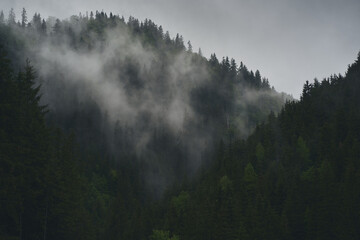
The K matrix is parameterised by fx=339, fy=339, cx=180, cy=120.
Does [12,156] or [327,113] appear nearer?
[12,156]

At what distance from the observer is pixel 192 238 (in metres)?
69.9

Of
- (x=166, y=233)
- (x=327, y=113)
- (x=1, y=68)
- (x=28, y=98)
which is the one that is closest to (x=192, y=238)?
(x=166, y=233)

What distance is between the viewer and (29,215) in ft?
116

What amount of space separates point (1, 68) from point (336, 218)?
2354 inches

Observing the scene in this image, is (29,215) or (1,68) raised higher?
(1,68)

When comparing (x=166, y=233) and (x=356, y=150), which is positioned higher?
(x=356, y=150)

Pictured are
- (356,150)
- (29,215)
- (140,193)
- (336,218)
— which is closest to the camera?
(29,215)

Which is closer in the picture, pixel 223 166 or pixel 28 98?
pixel 28 98

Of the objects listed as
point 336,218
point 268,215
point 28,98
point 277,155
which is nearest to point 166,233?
point 268,215

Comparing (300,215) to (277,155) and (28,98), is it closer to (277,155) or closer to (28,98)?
(277,155)

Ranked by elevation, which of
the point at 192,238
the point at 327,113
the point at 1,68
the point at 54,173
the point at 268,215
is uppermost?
the point at 327,113

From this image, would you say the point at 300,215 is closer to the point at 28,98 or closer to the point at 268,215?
the point at 268,215

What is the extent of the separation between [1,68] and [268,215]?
58418mm

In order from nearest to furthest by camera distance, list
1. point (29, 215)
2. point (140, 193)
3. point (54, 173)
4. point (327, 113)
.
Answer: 1. point (29, 215)
2. point (54, 173)
3. point (327, 113)
4. point (140, 193)
